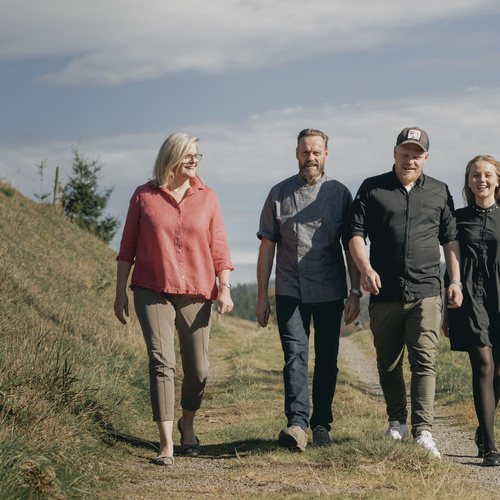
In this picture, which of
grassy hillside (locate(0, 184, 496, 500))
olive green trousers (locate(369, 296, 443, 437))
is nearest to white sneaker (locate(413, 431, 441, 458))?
olive green trousers (locate(369, 296, 443, 437))

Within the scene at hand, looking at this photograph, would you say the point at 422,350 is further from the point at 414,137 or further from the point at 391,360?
the point at 414,137

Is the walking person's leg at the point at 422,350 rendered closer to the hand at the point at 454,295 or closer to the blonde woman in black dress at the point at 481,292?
the hand at the point at 454,295

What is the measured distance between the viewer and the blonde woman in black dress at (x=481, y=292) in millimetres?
5656

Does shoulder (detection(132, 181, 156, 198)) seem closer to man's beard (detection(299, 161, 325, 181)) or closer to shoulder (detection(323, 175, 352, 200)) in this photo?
man's beard (detection(299, 161, 325, 181))

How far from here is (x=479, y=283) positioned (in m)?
5.79

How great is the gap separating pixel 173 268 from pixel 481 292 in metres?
2.50

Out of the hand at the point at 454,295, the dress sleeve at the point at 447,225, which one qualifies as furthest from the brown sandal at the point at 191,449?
the dress sleeve at the point at 447,225

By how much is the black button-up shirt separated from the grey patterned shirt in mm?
270

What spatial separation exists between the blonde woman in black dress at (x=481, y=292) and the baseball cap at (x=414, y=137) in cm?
62

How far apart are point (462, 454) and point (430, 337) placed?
1.05m

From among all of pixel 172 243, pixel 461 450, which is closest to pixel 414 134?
pixel 172 243

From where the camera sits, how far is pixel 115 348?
9695 millimetres

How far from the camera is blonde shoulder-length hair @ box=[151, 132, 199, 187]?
5.52 meters

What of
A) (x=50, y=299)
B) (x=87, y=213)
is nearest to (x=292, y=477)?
(x=50, y=299)
